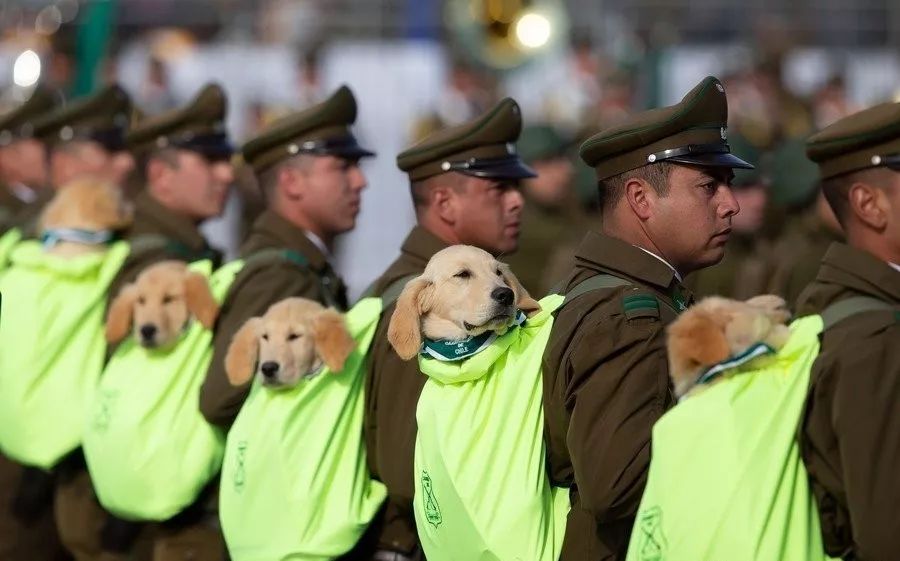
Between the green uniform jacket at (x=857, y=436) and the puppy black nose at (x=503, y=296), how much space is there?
3.35 feet

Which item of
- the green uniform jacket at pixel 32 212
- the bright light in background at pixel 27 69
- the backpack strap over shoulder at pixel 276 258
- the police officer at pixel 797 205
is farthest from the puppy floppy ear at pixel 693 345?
the bright light in background at pixel 27 69

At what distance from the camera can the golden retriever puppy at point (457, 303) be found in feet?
16.8

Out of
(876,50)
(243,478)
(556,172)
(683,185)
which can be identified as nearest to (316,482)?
(243,478)

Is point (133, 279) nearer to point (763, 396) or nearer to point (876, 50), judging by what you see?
point (763, 396)

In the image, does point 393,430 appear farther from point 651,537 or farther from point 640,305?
point 651,537

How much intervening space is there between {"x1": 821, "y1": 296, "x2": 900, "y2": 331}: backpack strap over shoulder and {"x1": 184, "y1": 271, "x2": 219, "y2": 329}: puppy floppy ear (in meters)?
2.95

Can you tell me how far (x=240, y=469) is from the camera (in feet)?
20.1

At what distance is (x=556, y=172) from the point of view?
41.3 ft

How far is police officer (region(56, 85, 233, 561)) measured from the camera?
7.89 metres

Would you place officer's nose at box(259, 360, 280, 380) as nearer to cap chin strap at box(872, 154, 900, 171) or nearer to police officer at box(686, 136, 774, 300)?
cap chin strap at box(872, 154, 900, 171)

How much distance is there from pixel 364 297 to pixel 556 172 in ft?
20.2

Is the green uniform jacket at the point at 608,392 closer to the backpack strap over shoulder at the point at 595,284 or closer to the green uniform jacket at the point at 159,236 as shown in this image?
the backpack strap over shoulder at the point at 595,284

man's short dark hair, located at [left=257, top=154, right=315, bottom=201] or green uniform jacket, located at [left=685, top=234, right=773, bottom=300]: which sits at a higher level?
man's short dark hair, located at [left=257, top=154, right=315, bottom=201]

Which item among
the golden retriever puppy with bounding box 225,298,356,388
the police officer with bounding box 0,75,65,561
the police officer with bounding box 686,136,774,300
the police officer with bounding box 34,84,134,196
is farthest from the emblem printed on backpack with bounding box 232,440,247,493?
the police officer with bounding box 34,84,134,196
